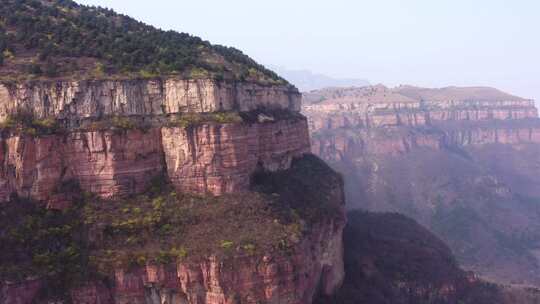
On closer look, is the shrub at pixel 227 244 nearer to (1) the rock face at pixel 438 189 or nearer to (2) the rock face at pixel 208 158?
(2) the rock face at pixel 208 158

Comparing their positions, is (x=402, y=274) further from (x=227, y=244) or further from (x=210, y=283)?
(x=210, y=283)

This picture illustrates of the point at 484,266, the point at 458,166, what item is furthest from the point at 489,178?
the point at 484,266

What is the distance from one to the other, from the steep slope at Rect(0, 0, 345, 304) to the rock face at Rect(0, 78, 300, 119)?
3.9 inches

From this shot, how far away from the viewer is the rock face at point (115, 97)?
52.2 m

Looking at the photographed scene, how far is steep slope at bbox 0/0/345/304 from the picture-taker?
48.4m

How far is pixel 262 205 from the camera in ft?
180

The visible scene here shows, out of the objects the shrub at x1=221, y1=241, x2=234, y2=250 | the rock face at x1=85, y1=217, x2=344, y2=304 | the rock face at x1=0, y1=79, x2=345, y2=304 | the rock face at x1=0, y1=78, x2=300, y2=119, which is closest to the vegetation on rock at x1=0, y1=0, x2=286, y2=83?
the rock face at x1=0, y1=78, x2=300, y2=119

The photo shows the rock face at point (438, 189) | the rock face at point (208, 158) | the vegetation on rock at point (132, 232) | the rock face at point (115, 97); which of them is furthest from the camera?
the rock face at point (438, 189)

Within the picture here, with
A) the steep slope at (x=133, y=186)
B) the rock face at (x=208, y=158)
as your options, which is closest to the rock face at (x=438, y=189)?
the steep slope at (x=133, y=186)

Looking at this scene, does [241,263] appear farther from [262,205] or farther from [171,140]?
[171,140]

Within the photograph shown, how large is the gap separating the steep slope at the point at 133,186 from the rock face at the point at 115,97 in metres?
0.10

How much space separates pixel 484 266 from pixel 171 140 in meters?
92.2

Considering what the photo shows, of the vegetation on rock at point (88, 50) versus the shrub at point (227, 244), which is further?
the vegetation on rock at point (88, 50)

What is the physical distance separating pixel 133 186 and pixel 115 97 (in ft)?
26.4
